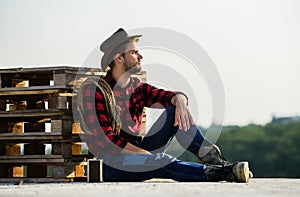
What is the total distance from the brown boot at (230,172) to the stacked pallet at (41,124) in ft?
7.84

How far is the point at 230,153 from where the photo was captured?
5522 cm

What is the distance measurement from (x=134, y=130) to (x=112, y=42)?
1131 mm

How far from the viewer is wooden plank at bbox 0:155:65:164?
34.9ft

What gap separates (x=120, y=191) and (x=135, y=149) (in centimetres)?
226

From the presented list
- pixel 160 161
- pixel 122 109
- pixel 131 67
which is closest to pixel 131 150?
pixel 160 161

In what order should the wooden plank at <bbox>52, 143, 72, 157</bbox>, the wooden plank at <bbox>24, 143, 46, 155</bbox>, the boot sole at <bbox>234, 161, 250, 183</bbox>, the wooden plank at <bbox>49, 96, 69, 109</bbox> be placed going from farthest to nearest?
the wooden plank at <bbox>24, 143, 46, 155</bbox> < the wooden plank at <bbox>49, 96, 69, 109</bbox> < the wooden plank at <bbox>52, 143, 72, 157</bbox> < the boot sole at <bbox>234, 161, 250, 183</bbox>

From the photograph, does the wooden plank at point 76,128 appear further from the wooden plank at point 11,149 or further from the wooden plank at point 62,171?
the wooden plank at point 11,149

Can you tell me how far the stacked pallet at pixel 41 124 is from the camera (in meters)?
10.7

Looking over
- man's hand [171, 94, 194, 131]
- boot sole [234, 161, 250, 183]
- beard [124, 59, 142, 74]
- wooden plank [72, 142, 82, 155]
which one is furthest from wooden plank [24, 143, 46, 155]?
boot sole [234, 161, 250, 183]

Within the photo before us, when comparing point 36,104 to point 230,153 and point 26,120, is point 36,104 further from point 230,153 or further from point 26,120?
point 230,153

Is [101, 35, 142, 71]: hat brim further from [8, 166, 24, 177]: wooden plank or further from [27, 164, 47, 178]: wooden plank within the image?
[8, 166, 24, 177]: wooden plank

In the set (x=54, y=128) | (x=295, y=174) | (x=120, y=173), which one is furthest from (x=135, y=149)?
(x=295, y=174)

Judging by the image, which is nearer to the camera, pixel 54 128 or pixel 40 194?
pixel 40 194

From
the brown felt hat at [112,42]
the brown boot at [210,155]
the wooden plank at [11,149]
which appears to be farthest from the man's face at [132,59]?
the wooden plank at [11,149]
